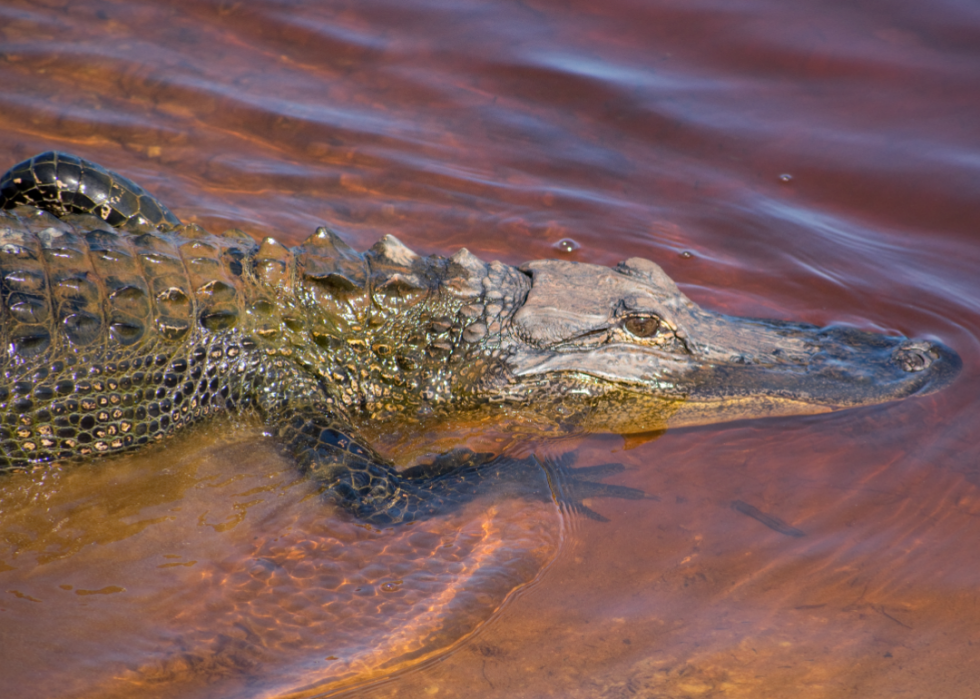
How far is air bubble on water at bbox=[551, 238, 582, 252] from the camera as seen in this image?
16.5 ft

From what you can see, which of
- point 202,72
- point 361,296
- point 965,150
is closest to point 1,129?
point 202,72

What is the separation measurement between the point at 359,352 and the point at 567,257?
1849mm

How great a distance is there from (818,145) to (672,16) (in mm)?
2070

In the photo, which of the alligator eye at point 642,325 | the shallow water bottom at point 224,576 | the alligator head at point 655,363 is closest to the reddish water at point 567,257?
the shallow water bottom at point 224,576

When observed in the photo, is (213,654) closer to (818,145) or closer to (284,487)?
(284,487)

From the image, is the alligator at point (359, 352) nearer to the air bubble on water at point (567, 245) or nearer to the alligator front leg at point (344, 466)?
→ the alligator front leg at point (344, 466)

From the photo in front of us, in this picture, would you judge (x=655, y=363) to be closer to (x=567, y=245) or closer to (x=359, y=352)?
(x=359, y=352)

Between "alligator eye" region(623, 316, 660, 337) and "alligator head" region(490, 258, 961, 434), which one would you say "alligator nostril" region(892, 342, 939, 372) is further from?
"alligator eye" region(623, 316, 660, 337)

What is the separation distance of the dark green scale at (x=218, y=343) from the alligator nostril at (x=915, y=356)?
7.37 feet

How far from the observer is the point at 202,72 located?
6.05m

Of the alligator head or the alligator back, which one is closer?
the alligator back

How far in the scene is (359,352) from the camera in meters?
3.62

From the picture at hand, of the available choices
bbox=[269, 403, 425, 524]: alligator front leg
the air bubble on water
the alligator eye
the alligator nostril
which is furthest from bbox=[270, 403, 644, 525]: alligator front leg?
the air bubble on water

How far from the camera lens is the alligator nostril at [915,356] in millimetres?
3945
